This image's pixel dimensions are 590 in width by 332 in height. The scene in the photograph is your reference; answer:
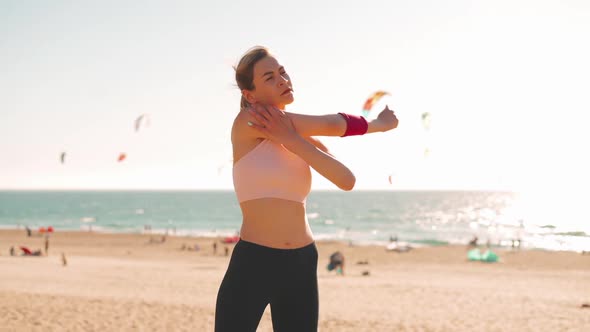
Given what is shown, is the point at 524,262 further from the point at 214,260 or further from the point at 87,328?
the point at 87,328

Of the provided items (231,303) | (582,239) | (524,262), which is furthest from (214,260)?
(582,239)

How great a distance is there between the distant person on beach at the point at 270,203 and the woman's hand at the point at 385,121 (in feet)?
0.27

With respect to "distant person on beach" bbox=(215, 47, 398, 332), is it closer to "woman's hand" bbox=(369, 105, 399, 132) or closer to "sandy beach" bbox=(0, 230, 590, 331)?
Answer: "woman's hand" bbox=(369, 105, 399, 132)

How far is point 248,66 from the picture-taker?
221 centimetres

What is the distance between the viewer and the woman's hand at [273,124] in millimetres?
2039

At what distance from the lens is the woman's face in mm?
2195

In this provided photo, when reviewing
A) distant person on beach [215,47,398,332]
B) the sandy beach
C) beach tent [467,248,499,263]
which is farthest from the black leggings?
beach tent [467,248,499,263]

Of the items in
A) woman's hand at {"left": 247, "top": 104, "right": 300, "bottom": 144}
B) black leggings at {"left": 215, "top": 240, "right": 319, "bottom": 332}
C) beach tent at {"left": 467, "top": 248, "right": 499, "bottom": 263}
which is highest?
woman's hand at {"left": 247, "top": 104, "right": 300, "bottom": 144}

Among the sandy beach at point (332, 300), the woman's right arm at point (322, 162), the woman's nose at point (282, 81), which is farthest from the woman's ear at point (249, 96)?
the sandy beach at point (332, 300)

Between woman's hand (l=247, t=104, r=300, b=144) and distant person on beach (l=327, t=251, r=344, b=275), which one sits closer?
woman's hand (l=247, t=104, r=300, b=144)

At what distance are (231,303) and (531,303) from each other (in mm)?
14085

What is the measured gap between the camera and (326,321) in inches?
438

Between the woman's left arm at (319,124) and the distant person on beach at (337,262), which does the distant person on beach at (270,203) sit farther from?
the distant person on beach at (337,262)

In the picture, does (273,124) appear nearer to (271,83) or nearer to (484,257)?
(271,83)
